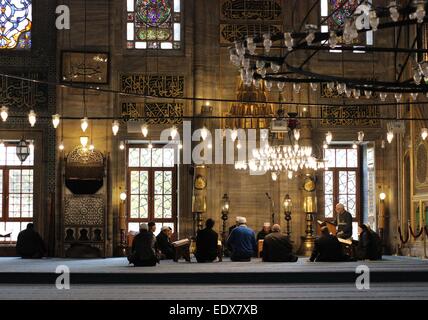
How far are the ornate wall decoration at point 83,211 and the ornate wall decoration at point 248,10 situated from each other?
4.25 m

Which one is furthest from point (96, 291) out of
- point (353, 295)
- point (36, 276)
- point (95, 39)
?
point (95, 39)

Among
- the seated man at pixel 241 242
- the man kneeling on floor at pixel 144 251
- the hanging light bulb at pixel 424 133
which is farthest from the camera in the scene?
the hanging light bulb at pixel 424 133

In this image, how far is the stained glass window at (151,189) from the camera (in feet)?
57.8

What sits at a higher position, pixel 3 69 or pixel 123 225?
pixel 3 69

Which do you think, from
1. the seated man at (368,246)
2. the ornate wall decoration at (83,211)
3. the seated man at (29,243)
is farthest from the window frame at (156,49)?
the seated man at (368,246)

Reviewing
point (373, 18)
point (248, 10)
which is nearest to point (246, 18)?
point (248, 10)

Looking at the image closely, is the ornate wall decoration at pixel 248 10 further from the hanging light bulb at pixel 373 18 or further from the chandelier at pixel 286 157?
the hanging light bulb at pixel 373 18

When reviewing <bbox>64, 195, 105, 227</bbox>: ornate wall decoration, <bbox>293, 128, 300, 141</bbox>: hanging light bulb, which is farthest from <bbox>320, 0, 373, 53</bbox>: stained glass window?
<bbox>64, 195, 105, 227</bbox>: ornate wall decoration

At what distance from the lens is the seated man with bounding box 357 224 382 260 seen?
15.0 m

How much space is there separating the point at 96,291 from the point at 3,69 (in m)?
7.81

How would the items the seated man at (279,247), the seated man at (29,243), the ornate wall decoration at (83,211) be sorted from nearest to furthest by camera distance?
the seated man at (279,247) < the seated man at (29,243) < the ornate wall decoration at (83,211)

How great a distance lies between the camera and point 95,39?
17.2 meters

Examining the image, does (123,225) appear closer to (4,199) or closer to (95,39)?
(4,199)

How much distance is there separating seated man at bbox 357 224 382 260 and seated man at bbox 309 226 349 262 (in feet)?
2.59
